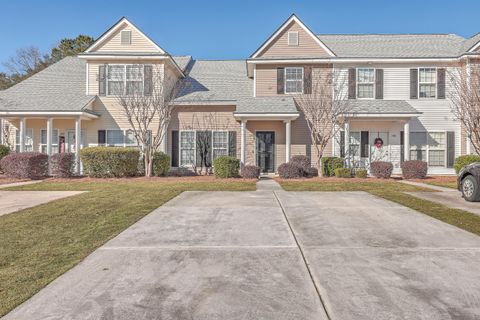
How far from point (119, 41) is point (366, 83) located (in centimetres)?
1393

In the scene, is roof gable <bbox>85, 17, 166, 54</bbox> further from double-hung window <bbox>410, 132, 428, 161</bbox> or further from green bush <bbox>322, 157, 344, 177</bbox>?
double-hung window <bbox>410, 132, 428, 161</bbox>

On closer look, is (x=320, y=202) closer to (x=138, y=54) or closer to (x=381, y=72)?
(x=381, y=72)

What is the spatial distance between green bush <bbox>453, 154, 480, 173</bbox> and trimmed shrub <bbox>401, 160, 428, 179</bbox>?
2112 millimetres

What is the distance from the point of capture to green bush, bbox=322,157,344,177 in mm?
17219

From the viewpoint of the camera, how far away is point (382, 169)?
16.5 meters

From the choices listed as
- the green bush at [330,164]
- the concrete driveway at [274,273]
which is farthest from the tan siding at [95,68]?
the concrete driveway at [274,273]

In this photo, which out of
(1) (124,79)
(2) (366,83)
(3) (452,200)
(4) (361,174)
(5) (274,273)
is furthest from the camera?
(2) (366,83)

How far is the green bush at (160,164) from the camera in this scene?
671 inches

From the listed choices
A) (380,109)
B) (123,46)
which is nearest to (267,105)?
(380,109)

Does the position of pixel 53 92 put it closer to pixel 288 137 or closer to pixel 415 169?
pixel 288 137

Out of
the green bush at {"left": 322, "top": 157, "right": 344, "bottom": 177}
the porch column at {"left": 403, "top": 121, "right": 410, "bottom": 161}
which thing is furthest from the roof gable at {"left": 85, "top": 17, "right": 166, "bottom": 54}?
the porch column at {"left": 403, "top": 121, "right": 410, "bottom": 161}

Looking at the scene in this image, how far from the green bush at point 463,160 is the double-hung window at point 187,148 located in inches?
545

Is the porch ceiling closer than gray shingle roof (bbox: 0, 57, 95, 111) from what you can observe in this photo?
Yes

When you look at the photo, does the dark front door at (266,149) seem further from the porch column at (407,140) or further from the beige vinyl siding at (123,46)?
the beige vinyl siding at (123,46)
